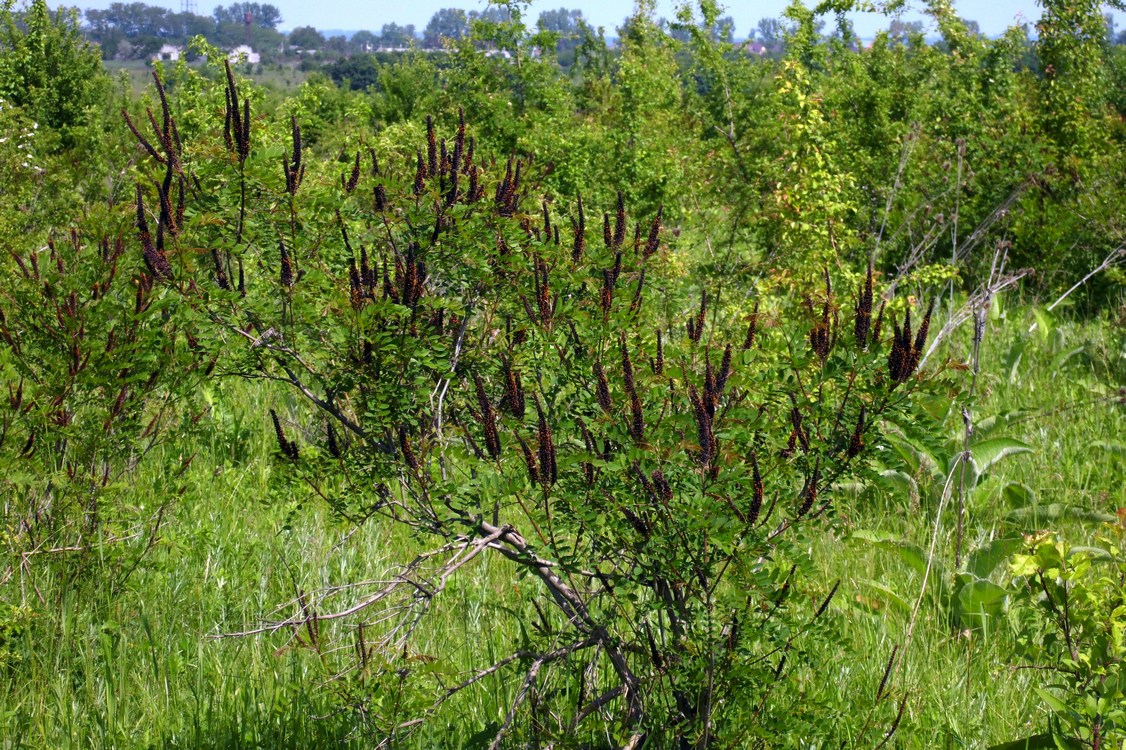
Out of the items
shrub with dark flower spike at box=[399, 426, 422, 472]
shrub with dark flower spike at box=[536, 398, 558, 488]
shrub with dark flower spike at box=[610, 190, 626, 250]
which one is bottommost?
shrub with dark flower spike at box=[399, 426, 422, 472]

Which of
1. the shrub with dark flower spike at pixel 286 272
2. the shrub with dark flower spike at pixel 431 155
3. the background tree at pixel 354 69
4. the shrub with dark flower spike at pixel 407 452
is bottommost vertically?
the shrub with dark flower spike at pixel 407 452

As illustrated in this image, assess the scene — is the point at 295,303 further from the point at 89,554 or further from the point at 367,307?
the point at 89,554

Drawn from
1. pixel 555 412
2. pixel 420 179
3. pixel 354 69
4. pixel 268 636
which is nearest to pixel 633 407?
pixel 555 412

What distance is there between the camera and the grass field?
10.0 feet

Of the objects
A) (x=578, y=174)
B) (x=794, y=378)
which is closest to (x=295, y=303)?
(x=794, y=378)

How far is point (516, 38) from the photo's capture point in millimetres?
12930

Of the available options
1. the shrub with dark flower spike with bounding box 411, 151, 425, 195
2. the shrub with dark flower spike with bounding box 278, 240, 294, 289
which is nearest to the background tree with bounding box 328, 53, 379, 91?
the shrub with dark flower spike with bounding box 411, 151, 425, 195

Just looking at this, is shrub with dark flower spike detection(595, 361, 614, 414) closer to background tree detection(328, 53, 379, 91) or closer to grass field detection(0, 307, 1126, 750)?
grass field detection(0, 307, 1126, 750)

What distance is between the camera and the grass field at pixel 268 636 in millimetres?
3055

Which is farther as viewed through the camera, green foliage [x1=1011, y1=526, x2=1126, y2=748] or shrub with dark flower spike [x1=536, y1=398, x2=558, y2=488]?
green foliage [x1=1011, y1=526, x2=1126, y2=748]

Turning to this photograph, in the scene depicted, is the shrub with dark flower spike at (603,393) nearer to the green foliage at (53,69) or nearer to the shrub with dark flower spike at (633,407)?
the shrub with dark flower spike at (633,407)

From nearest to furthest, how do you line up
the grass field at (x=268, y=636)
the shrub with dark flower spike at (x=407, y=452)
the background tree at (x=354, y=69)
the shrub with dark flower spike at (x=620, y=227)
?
the shrub with dark flower spike at (x=407, y=452) < the shrub with dark flower spike at (x=620, y=227) < the grass field at (x=268, y=636) < the background tree at (x=354, y=69)

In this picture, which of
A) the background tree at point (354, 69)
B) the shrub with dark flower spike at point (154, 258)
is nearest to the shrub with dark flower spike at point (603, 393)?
the shrub with dark flower spike at point (154, 258)

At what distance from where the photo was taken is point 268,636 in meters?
3.58
